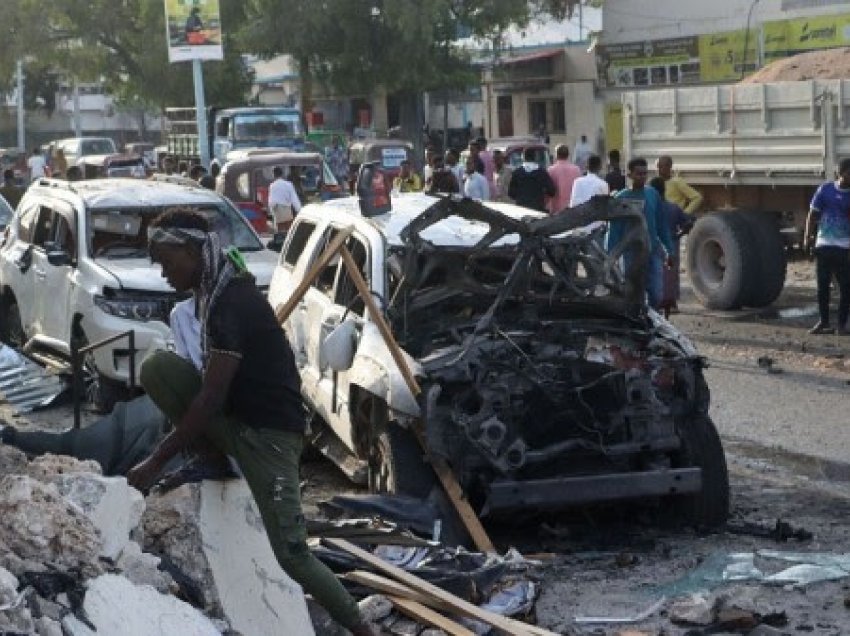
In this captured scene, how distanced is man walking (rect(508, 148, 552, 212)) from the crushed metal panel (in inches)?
257

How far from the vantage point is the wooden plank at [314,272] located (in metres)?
8.81

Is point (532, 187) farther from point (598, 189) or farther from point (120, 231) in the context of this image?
point (120, 231)

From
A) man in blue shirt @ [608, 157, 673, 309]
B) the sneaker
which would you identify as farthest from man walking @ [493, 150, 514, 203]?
man in blue shirt @ [608, 157, 673, 309]

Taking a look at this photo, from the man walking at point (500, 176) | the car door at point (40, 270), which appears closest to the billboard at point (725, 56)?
the man walking at point (500, 176)

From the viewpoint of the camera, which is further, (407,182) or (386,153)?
(386,153)

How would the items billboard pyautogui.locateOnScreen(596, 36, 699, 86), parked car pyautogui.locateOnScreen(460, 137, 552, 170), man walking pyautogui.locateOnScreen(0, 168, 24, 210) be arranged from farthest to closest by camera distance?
billboard pyautogui.locateOnScreen(596, 36, 699, 86), parked car pyautogui.locateOnScreen(460, 137, 552, 170), man walking pyautogui.locateOnScreen(0, 168, 24, 210)

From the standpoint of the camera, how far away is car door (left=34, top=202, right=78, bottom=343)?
12.3 m

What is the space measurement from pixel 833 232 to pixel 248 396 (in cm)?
936

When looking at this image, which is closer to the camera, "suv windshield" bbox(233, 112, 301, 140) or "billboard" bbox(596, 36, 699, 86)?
"suv windshield" bbox(233, 112, 301, 140)

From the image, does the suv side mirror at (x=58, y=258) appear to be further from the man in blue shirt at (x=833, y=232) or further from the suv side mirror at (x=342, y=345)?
the man in blue shirt at (x=833, y=232)

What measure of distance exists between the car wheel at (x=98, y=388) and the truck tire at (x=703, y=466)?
5.04m

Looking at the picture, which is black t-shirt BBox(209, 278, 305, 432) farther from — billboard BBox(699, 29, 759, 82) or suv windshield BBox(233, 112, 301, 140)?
billboard BBox(699, 29, 759, 82)

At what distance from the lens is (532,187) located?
17.3 metres

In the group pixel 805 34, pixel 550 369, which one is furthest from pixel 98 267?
pixel 805 34
